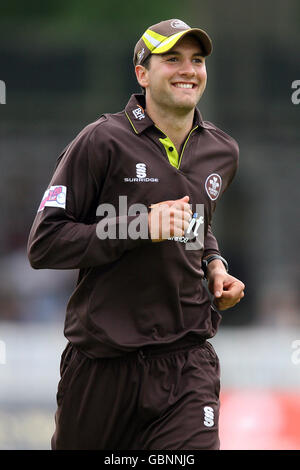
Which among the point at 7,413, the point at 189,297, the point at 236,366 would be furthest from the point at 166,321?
the point at 236,366

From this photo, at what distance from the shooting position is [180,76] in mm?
4387

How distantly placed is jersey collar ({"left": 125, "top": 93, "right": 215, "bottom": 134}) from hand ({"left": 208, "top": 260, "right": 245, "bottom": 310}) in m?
0.69

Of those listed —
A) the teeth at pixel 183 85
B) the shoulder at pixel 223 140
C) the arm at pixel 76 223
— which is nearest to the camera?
the arm at pixel 76 223

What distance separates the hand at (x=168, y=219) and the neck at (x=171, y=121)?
0.51 meters

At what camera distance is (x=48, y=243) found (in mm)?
4234

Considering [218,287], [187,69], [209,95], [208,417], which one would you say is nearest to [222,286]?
[218,287]

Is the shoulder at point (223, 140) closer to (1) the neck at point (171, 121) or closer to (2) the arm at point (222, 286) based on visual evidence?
(1) the neck at point (171, 121)

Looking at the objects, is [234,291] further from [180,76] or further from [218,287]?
→ [180,76]

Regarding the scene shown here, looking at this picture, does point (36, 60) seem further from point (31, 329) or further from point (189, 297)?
point (189, 297)

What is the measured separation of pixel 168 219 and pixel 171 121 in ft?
2.10

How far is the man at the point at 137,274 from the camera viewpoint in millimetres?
4230

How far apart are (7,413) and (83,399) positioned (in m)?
3.39

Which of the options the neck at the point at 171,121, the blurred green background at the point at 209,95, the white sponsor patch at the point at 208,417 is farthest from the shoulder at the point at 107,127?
the blurred green background at the point at 209,95

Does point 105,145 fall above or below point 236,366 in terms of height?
above
